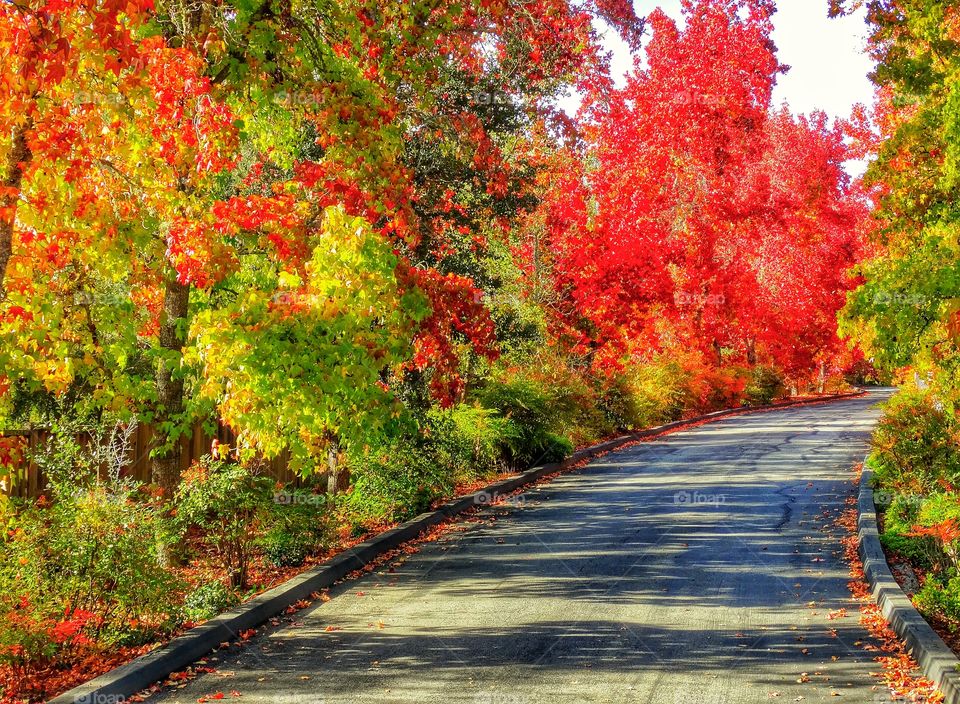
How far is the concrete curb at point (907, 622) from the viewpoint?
21.8ft

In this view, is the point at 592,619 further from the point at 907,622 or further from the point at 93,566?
the point at 93,566

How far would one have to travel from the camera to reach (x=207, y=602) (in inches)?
341

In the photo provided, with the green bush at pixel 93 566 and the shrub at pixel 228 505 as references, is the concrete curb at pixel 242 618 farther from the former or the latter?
the shrub at pixel 228 505

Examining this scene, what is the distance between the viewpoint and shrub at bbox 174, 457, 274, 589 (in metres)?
9.20

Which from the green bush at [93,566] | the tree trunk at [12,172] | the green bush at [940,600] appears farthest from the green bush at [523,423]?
the tree trunk at [12,172]

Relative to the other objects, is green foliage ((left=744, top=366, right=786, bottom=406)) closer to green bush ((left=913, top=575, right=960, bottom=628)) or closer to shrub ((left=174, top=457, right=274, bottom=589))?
green bush ((left=913, top=575, right=960, bottom=628))

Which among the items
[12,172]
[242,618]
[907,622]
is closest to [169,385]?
[242,618]

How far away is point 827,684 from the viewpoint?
6887mm

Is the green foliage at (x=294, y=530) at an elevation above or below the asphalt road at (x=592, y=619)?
above

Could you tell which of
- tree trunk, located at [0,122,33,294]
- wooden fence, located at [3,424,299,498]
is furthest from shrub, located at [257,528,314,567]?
tree trunk, located at [0,122,33,294]

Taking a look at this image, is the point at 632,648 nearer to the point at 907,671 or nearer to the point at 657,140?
the point at 907,671

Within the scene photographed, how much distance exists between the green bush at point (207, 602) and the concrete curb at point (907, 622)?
18.2ft

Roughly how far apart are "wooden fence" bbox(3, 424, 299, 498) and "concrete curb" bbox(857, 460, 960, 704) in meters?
6.64

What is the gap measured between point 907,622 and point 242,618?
5.37 metres
